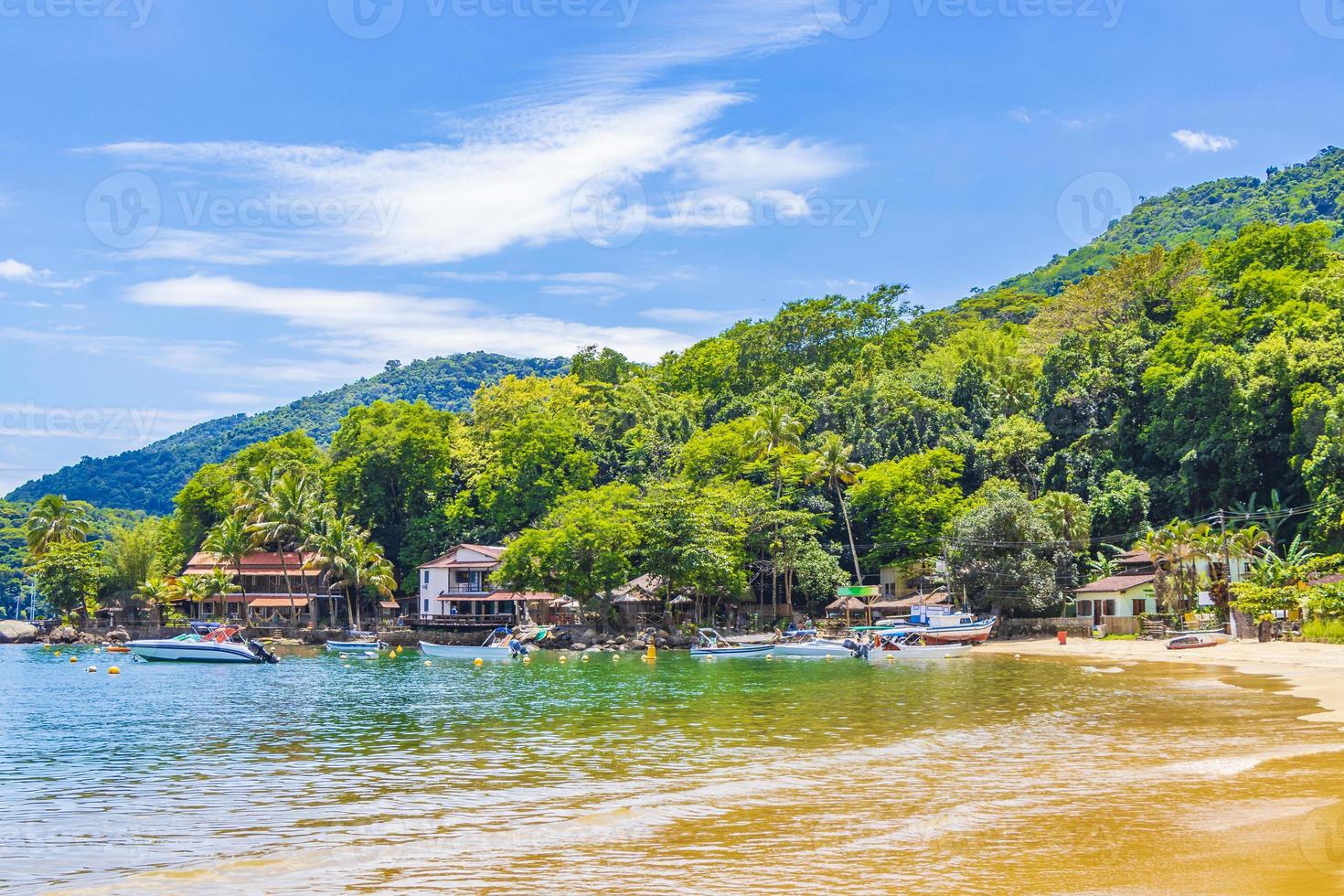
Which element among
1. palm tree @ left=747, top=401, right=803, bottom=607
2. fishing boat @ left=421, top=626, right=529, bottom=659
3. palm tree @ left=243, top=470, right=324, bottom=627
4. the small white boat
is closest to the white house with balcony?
palm tree @ left=243, top=470, right=324, bottom=627

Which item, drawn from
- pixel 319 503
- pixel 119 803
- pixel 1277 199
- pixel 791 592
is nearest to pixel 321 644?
→ pixel 319 503

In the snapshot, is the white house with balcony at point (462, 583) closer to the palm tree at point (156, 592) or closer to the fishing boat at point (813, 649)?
the palm tree at point (156, 592)

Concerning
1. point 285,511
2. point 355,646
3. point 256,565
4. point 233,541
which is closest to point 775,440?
point 355,646

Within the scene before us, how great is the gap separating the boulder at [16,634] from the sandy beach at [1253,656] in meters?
74.9

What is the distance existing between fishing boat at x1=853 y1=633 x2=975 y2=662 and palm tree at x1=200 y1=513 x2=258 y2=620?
45739mm

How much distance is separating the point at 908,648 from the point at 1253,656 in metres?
19.5

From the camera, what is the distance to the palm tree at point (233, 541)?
78.6 m

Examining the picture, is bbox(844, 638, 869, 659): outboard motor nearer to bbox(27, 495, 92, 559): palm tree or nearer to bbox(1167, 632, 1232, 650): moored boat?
bbox(1167, 632, 1232, 650): moored boat

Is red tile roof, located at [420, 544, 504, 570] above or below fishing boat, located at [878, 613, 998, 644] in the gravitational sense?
above

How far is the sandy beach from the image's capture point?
1209 inches

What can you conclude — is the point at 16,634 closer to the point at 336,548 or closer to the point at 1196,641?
the point at 336,548

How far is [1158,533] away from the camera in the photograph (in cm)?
5772

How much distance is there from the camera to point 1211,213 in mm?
135000

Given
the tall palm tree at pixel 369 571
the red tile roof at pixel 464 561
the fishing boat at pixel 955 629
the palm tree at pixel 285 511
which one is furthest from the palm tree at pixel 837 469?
the palm tree at pixel 285 511
